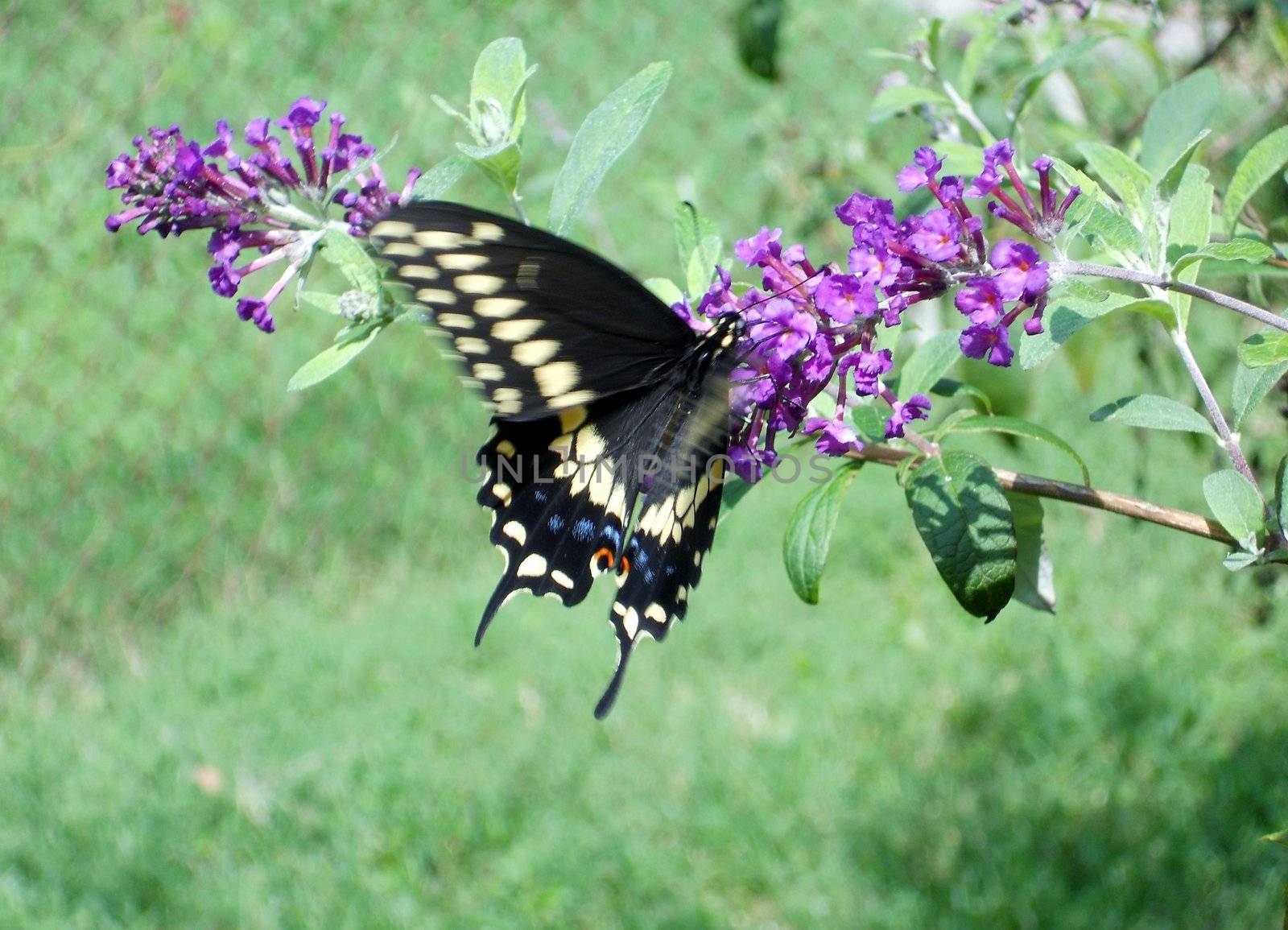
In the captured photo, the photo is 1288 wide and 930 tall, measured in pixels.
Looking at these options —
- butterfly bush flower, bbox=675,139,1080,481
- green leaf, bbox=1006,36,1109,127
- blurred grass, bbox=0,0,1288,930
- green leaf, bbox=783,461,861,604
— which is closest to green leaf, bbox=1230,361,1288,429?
butterfly bush flower, bbox=675,139,1080,481

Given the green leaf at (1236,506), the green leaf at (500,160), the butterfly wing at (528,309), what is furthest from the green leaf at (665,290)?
the green leaf at (1236,506)

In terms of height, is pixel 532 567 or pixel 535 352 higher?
pixel 535 352

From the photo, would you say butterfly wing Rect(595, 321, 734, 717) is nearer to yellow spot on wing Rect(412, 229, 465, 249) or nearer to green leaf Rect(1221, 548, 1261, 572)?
yellow spot on wing Rect(412, 229, 465, 249)

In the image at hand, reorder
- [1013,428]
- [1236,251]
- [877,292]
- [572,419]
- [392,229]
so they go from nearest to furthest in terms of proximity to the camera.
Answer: [1236,251] → [877,292] → [392,229] → [1013,428] → [572,419]

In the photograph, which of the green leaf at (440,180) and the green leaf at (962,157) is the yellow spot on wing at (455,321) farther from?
the green leaf at (962,157)

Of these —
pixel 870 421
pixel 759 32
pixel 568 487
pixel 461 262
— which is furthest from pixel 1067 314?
pixel 759 32

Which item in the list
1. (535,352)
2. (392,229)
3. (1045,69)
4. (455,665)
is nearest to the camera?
(392,229)

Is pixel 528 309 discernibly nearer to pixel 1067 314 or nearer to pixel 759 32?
pixel 1067 314
